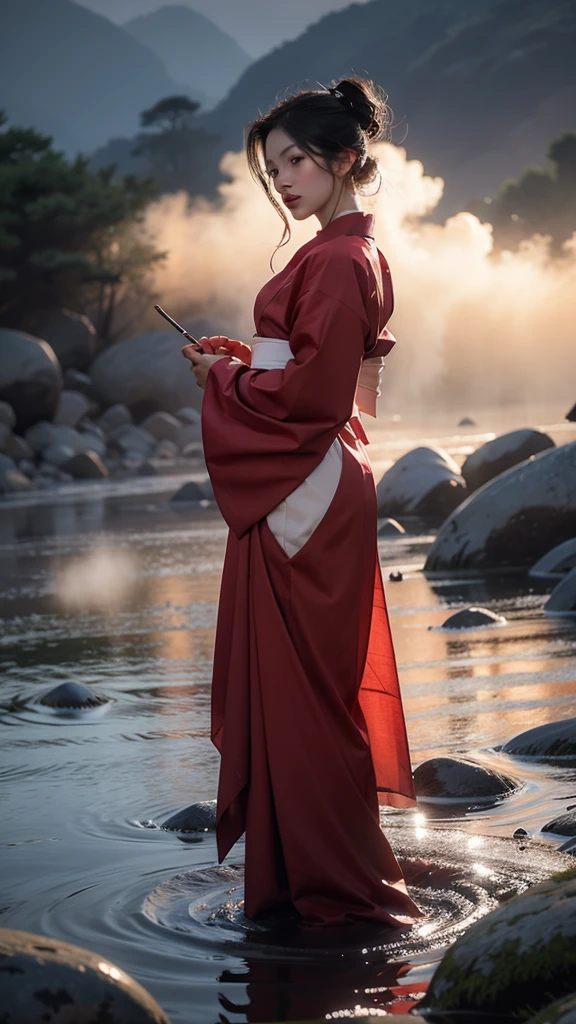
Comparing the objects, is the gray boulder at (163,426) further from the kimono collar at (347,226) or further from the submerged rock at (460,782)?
the kimono collar at (347,226)

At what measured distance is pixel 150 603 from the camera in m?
7.88

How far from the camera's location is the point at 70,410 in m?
24.8

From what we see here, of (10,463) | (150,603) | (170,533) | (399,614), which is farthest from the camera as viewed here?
(10,463)

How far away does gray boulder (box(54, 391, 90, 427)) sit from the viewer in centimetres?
2450

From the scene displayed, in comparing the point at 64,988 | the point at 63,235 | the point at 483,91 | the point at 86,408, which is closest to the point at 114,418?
the point at 86,408

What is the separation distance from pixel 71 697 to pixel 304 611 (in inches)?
100

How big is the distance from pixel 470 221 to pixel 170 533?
39429 mm

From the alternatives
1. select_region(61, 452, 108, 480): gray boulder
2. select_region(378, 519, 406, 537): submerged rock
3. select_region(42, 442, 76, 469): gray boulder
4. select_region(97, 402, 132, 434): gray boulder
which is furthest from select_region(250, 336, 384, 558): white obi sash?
select_region(97, 402, 132, 434): gray boulder

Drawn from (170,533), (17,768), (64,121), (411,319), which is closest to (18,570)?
(170,533)

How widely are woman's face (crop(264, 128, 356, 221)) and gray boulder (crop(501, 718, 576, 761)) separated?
5.96 feet

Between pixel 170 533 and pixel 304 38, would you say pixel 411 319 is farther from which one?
pixel 304 38

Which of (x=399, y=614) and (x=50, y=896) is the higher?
(x=399, y=614)

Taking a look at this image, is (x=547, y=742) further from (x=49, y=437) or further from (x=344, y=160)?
(x=49, y=437)

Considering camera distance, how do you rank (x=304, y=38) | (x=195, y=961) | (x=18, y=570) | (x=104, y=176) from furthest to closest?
(x=304, y=38)
(x=104, y=176)
(x=18, y=570)
(x=195, y=961)
